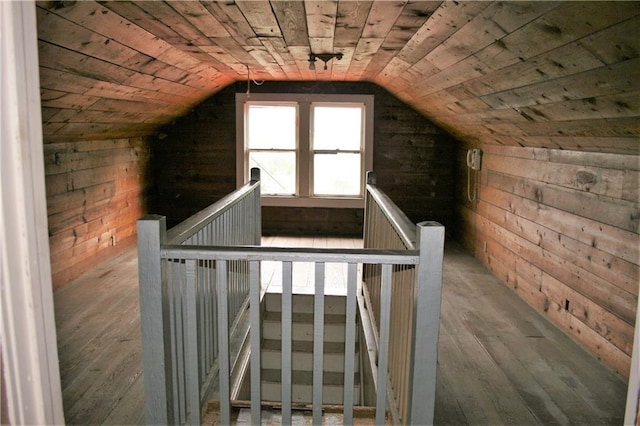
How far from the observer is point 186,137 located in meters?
6.02

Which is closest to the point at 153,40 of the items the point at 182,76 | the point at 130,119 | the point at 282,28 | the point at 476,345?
the point at 282,28

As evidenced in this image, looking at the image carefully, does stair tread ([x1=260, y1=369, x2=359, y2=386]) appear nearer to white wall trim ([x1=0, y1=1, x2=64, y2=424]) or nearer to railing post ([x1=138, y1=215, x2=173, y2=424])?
railing post ([x1=138, y1=215, x2=173, y2=424])

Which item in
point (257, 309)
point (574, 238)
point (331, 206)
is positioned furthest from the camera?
point (331, 206)

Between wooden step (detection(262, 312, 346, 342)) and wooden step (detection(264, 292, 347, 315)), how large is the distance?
43 mm

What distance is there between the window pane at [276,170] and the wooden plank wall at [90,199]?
1.38 meters

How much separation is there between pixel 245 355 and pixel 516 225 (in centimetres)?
243

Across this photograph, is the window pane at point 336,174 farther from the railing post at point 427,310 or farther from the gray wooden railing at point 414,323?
the railing post at point 427,310

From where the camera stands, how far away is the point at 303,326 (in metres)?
4.25

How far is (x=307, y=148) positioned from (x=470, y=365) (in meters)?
3.73

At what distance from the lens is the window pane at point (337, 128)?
5.95 metres

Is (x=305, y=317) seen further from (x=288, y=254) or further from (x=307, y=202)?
(x=288, y=254)

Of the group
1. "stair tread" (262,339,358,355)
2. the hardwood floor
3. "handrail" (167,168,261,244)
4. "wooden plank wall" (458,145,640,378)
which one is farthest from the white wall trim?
"stair tread" (262,339,358,355)

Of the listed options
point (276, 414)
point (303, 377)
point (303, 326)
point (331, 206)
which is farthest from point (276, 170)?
point (276, 414)

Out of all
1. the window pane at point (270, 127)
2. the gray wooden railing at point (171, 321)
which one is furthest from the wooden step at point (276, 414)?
the window pane at point (270, 127)
